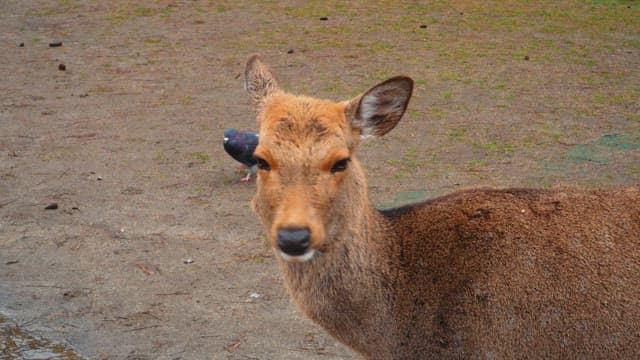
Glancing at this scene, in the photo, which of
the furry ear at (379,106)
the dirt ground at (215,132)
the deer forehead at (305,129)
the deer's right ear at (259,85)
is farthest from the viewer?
the dirt ground at (215,132)

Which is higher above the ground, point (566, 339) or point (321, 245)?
point (321, 245)

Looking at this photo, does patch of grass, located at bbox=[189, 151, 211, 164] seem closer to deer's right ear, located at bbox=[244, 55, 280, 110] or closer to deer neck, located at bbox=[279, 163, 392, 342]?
deer's right ear, located at bbox=[244, 55, 280, 110]

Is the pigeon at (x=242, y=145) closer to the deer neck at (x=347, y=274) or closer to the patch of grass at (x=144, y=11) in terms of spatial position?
the deer neck at (x=347, y=274)

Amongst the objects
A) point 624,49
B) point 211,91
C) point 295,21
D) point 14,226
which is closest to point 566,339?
point 14,226

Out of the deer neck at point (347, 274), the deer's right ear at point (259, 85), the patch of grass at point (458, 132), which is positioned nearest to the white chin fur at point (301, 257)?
the deer neck at point (347, 274)

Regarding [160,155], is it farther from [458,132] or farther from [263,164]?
[263,164]

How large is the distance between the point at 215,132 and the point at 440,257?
215 inches

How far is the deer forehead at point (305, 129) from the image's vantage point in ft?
12.8

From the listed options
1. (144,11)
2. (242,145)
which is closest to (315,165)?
(242,145)

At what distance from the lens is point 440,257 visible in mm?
4285

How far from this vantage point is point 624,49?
12617mm

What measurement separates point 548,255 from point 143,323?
287cm

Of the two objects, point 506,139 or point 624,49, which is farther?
point 624,49

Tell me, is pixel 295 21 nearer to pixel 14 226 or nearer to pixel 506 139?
pixel 506 139
